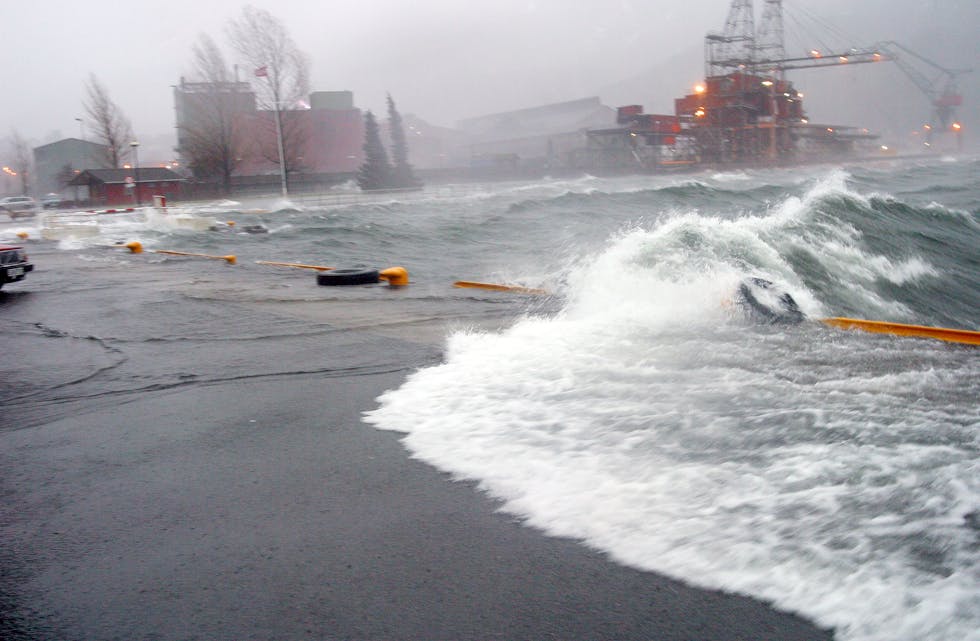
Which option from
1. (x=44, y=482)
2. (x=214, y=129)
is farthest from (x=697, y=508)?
(x=214, y=129)

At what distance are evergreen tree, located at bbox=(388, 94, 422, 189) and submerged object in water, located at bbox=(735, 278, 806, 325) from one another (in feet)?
184

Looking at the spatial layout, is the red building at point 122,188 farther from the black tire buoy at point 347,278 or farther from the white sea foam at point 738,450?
the white sea foam at point 738,450

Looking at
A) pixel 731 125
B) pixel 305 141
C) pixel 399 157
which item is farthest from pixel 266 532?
pixel 731 125

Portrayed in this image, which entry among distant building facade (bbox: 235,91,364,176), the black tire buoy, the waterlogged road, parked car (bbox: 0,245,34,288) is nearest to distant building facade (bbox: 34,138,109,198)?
distant building facade (bbox: 235,91,364,176)

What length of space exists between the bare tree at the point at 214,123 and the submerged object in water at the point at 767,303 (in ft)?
197

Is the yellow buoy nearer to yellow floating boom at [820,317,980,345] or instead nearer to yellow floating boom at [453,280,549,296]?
yellow floating boom at [453,280,549,296]

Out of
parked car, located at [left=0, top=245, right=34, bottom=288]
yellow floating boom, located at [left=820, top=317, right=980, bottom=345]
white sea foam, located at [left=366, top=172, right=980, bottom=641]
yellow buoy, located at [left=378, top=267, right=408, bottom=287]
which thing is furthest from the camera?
parked car, located at [left=0, top=245, right=34, bottom=288]

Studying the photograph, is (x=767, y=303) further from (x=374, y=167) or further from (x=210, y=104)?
Answer: (x=210, y=104)

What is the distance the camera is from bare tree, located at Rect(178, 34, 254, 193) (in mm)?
63969

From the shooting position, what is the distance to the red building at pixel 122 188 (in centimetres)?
5456

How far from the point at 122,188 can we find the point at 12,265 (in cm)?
4937

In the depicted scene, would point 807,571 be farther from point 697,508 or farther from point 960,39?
point 960,39

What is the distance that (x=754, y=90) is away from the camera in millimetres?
79250

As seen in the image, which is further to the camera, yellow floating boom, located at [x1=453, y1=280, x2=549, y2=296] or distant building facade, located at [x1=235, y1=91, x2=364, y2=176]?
Result: distant building facade, located at [x1=235, y1=91, x2=364, y2=176]
